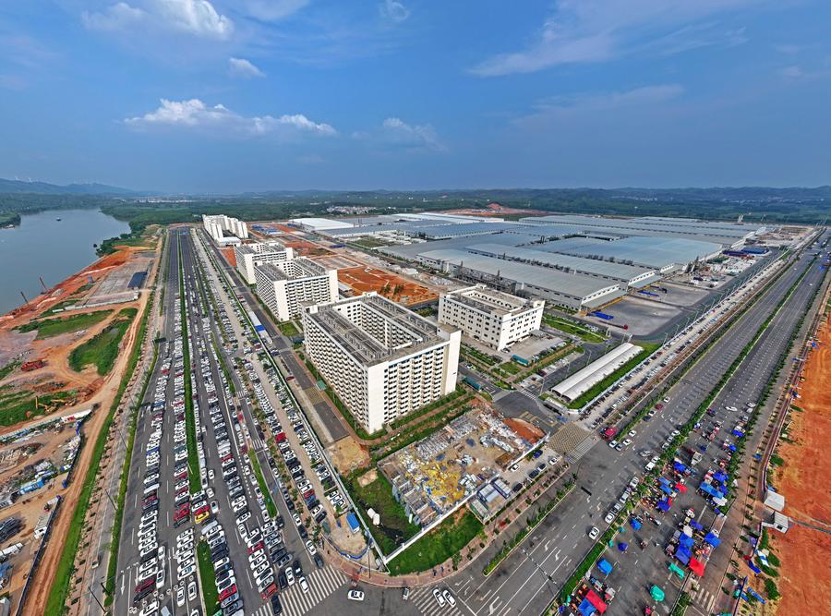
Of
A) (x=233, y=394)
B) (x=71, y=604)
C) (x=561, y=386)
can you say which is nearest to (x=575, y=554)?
(x=561, y=386)

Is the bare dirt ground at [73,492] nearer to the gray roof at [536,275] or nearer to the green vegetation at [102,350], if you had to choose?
the green vegetation at [102,350]

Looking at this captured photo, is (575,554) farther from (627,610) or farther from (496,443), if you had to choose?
(496,443)

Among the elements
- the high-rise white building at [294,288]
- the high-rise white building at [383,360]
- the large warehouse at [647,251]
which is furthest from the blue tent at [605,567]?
the large warehouse at [647,251]

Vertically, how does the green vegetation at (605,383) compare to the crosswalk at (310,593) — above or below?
above

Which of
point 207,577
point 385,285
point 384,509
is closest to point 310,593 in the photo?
point 384,509

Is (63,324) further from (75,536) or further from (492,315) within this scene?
(492,315)
